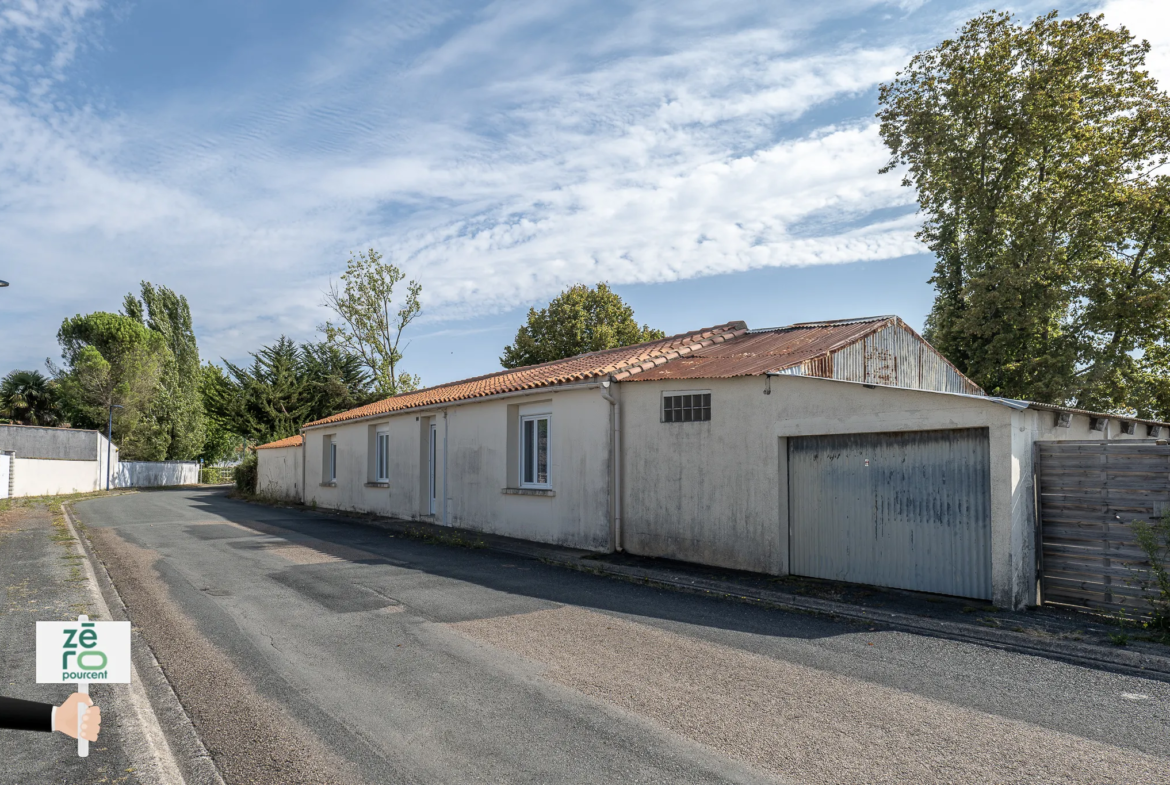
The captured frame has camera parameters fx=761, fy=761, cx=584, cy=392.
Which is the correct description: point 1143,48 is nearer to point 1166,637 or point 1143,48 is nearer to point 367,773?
point 1166,637

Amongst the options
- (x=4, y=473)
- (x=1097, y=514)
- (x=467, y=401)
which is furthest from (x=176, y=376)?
(x=1097, y=514)

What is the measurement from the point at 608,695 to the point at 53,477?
4369cm

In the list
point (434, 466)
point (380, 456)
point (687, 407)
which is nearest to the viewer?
point (687, 407)

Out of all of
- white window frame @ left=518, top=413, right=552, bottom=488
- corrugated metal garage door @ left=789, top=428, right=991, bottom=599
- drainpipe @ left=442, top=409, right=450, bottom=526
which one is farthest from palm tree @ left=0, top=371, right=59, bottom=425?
corrugated metal garage door @ left=789, top=428, right=991, bottom=599

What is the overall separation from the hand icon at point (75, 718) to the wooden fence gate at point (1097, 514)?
338 inches

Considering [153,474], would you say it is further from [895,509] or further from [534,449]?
[895,509]

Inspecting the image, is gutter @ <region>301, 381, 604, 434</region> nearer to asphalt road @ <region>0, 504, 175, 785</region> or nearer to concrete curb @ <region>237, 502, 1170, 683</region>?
concrete curb @ <region>237, 502, 1170, 683</region>

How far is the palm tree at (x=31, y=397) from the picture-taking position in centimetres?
5066

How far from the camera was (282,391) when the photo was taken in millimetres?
41438

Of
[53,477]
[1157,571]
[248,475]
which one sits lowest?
[53,477]

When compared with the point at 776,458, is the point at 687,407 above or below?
above

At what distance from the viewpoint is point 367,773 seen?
4.06 metres

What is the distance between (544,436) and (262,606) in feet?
23.7

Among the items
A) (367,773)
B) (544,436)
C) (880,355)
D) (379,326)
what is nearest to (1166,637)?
(367,773)
